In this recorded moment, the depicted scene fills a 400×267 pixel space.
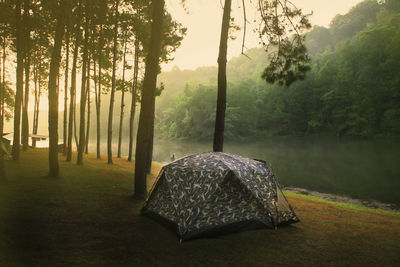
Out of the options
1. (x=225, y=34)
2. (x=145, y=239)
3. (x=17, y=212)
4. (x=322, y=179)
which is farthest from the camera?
(x=322, y=179)

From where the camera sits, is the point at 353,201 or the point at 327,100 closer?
the point at 353,201

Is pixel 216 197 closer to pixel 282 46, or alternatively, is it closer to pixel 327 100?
pixel 282 46

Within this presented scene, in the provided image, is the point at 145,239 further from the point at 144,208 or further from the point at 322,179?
the point at 322,179

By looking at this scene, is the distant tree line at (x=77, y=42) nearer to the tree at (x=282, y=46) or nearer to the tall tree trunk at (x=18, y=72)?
the tall tree trunk at (x=18, y=72)

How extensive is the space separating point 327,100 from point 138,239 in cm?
6824

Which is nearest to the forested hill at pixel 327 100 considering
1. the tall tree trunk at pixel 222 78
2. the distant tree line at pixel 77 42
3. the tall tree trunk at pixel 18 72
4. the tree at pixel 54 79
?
the distant tree line at pixel 77 42

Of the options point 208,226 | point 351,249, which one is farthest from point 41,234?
point 351,249

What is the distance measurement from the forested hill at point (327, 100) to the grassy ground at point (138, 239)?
41399mm

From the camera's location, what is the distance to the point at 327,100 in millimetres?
65938

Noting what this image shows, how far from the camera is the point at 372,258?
5.98 m

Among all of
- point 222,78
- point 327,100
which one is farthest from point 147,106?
point 327,100

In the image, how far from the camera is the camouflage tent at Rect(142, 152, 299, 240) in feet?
21.5

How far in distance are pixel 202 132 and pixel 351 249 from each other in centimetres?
7339

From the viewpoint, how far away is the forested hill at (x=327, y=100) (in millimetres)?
55562
